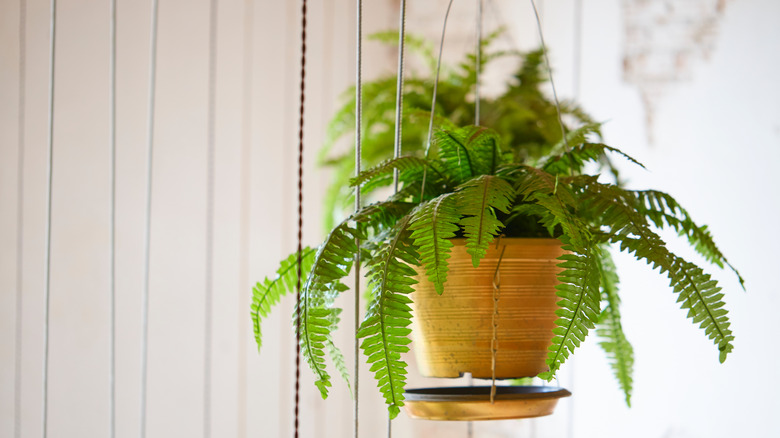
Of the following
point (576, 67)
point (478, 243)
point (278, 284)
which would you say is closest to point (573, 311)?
point (478, 243)

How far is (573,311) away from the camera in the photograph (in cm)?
80

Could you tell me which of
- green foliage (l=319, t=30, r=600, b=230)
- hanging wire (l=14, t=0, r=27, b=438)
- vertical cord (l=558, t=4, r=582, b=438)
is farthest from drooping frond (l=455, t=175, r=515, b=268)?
hanging wire (l=14, t=0, r=27, b=438)

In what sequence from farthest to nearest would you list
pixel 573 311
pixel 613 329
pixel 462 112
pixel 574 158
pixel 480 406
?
pixel 462 112, pixel 613 329, pixel 574 158, pixel 480 406, pixel 573 311

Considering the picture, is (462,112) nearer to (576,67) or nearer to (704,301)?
(576,67)

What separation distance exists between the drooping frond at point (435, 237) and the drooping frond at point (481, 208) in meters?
0.02

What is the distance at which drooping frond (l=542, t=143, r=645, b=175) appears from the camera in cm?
100

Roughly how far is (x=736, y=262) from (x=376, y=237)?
96 cm

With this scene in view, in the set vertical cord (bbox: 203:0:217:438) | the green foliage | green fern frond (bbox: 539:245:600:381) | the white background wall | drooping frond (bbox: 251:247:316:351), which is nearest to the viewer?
green fern frond (bbox: 539:245:600:381)

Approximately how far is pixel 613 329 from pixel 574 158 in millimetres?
294

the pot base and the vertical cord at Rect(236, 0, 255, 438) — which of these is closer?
the pot base

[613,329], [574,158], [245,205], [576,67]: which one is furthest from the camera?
[245,205]

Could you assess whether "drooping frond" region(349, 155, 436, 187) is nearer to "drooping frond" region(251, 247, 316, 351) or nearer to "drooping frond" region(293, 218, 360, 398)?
"drooping frond" region(293, 218, 360, 398)

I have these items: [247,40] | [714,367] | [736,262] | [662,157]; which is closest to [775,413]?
[714,367]

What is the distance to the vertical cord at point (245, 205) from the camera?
7.97ft
